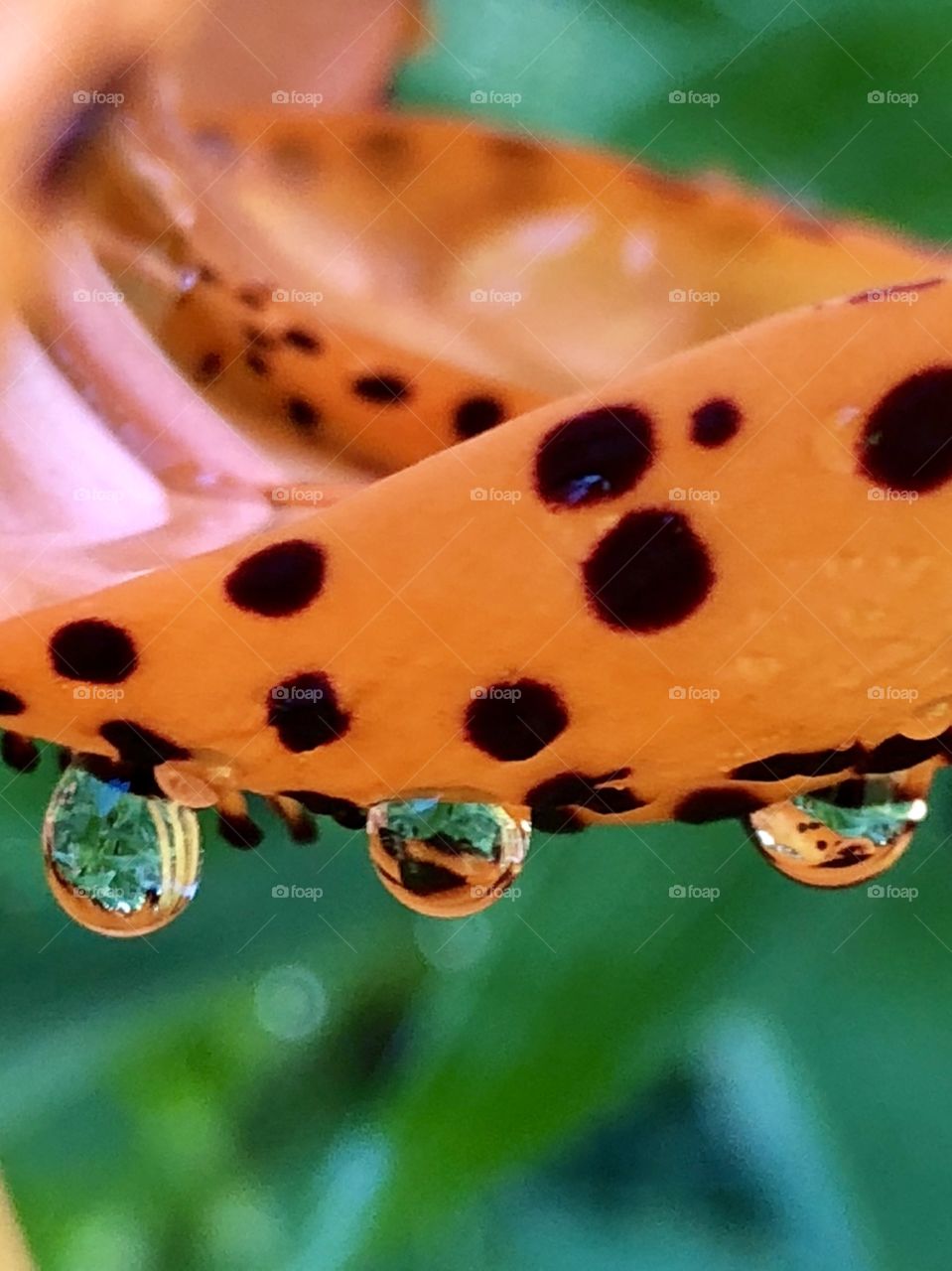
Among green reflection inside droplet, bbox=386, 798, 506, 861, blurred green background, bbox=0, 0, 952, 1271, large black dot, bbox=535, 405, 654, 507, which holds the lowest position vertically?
blurred green background, bbox=0, 0, 952, 1271

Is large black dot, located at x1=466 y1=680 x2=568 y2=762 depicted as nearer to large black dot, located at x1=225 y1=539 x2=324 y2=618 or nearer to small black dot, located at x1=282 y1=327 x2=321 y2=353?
large black dot, located at x1=225 y1=539 x2=324 y2=618

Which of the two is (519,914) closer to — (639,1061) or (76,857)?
(639,1061)

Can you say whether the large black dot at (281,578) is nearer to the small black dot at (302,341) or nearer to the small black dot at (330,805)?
the small black dot at (330,805)

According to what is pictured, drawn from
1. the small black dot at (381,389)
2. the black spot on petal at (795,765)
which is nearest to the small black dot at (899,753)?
the black spot on petal at (795,765)

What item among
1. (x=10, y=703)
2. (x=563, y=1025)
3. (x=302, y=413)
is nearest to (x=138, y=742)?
(x=10, y=703)

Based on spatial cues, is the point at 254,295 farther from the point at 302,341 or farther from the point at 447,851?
the point at 447,851

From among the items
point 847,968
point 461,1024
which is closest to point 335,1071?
point 461,1024

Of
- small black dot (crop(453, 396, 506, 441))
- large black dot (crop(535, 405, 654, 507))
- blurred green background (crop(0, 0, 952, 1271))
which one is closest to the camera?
large black dot (crop(535, 405, 654, 507))

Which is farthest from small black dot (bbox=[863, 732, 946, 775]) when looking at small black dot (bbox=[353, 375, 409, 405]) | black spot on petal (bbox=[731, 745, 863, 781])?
small black dot (bbox=[353, 375, 409, 405])
